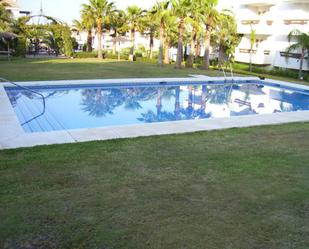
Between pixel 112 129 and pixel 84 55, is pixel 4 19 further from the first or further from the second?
pixel 112 129

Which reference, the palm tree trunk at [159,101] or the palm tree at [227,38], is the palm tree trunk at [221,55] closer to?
the palm tree at [227,38]

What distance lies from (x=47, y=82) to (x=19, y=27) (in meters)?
19.1

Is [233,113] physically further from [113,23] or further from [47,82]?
[113,23]

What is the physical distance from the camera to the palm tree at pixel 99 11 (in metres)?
37.5

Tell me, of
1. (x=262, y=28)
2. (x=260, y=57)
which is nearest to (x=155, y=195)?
(x=260, y=57)

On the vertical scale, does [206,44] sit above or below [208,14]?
below

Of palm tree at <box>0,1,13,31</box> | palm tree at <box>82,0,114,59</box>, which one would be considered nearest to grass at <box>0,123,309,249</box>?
palm tree at <box>0,1,13,31</box>

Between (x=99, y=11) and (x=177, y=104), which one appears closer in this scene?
(x=177, y=104)

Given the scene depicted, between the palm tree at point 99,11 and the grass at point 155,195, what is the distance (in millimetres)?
31523

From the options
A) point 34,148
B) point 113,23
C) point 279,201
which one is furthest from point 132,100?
point 113,23

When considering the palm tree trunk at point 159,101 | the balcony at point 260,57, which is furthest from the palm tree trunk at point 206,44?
the palm tree trunk at point 159,101

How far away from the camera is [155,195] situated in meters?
5.49

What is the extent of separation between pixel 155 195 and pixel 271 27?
2962cm

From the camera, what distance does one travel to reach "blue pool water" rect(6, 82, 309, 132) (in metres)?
12.6
